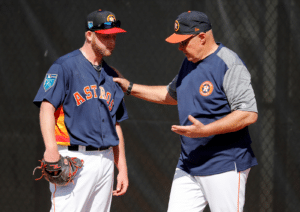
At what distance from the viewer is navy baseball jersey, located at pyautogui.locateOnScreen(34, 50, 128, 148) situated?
2.11 m

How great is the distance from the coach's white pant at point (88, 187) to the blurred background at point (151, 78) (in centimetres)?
101

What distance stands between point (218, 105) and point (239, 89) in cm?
17

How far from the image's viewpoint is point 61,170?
2.00 metres

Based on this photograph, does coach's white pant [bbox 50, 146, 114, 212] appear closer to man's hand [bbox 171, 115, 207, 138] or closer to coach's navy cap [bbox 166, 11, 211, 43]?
man's hand [bbox 171, 115, 207, 138]

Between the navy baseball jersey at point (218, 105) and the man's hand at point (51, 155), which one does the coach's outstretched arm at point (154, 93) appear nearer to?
the navy baseball jersey at point (218, 105)

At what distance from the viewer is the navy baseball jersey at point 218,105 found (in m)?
2.12

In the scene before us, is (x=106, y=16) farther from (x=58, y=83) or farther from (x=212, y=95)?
(x=212, y=95)

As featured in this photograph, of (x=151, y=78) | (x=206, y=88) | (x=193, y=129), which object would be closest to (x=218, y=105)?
(x=206, y=88)

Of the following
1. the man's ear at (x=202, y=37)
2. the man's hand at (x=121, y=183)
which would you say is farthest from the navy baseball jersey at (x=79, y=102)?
the man's ear at (x=202, y=37)

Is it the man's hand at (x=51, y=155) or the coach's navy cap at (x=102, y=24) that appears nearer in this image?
the man's hand at (x=51, y=155)

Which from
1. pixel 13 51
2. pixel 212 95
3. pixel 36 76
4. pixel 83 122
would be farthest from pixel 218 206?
→ pixel 13 51

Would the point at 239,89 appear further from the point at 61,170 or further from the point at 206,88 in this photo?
the point at 61,170

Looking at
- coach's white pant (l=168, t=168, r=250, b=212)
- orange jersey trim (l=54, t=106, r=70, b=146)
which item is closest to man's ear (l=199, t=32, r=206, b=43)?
coach's white pant (l=168, t=168, r=250, b=212)

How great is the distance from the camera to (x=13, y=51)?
340 cm
